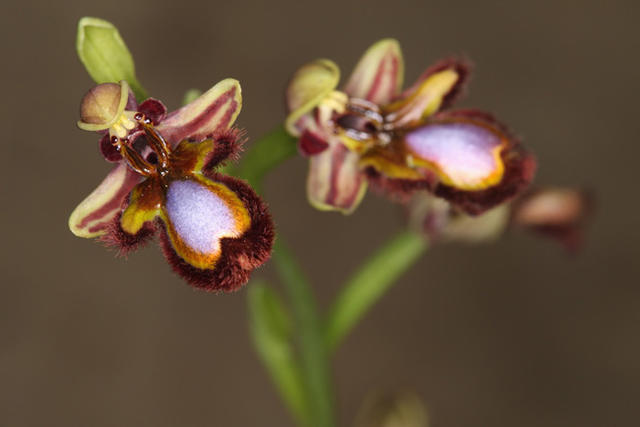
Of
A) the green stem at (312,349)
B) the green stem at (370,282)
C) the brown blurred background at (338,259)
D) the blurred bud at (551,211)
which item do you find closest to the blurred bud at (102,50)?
the green stem at (312,349)

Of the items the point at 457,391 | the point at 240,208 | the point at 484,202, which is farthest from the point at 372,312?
the point at 240,208

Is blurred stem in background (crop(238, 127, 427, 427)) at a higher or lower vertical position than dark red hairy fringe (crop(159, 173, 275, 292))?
higher

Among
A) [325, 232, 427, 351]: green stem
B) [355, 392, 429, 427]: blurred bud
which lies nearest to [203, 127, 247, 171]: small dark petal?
[325, 232, 427, 351]: green stem

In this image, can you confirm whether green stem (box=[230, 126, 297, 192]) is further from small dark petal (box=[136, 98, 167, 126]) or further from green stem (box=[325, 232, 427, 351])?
green stem (box=[325, 232, 427, 351])

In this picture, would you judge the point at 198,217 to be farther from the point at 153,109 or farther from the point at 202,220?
the point at 153,109

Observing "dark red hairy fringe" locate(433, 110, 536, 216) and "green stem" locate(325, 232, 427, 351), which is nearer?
"dark red hairy fringe" locate(433, 110, 536, 216)

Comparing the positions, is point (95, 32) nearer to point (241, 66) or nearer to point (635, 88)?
point (241, 66)

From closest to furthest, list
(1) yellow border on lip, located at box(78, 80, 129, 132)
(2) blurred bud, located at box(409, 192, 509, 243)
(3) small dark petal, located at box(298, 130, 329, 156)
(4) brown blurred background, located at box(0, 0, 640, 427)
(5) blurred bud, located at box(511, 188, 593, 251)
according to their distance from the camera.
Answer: (1) yellow border on lip, located at box(78, 80, 129, 132)
(3) small dark petal, located at box(298, 130, 329, 156)
(2) blurred bud, located at box(409, 192, 509, 243)
(5) blurred bud, located at box(511, 188, 593, 251)
(4) brown blurred background, located at box(0, 0, 640, 427)
